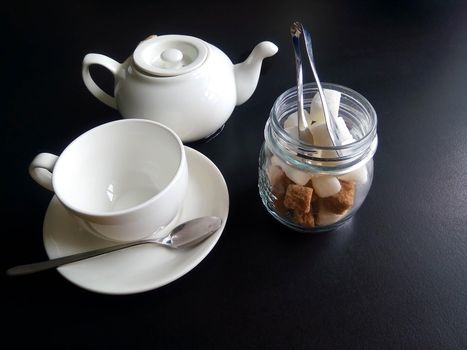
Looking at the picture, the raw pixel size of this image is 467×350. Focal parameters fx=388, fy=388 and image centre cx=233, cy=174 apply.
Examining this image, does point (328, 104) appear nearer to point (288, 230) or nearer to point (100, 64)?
point (288, 230)

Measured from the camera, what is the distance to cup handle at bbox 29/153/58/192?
0.44 m

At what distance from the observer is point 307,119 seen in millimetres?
491

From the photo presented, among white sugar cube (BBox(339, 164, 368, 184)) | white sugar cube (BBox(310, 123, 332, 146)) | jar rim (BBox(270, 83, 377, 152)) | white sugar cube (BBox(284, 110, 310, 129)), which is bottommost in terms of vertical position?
white sugar cube (BBox(339, 164, 368, 184))

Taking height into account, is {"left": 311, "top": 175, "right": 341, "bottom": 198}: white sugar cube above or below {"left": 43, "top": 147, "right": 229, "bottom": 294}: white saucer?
above

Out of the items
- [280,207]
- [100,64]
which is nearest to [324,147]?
[280,207]

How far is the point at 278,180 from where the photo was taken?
1.55 feet

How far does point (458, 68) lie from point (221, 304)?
63 centimetres

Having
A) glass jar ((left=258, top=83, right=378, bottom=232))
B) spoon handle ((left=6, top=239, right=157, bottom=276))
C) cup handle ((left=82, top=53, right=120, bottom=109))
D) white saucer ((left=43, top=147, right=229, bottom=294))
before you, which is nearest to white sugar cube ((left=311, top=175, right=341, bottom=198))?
glass jar ((left=258, top=83, right=378, bottom=232))

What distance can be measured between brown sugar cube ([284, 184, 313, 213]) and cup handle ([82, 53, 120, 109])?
1.07 ft

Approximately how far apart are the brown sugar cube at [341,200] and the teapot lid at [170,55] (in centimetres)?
26

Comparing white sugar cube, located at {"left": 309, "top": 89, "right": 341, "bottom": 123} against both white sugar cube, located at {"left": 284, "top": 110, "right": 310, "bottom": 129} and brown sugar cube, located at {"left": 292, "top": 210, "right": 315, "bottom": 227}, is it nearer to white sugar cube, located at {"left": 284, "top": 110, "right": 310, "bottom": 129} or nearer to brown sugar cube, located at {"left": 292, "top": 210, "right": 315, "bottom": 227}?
white sugar cube, located at {"left": 284, "top": 110, "right": 310, "bottom": 129}

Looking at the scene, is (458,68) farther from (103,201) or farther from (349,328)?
(103,201)

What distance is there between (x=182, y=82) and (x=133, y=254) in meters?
0.24

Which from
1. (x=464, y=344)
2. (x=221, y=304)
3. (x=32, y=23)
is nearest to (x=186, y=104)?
(x=221, y=304)
